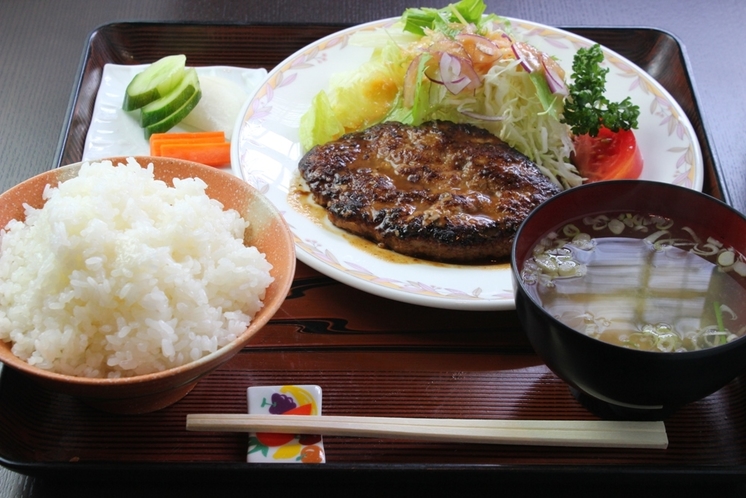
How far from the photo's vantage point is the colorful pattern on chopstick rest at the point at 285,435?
5.57ft

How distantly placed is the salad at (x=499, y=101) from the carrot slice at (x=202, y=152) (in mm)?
330

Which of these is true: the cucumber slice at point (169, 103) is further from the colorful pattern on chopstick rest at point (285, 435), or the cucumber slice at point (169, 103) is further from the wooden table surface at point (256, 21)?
the colorful pattern on chopstick rest at point (285, 435)

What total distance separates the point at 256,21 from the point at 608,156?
183cm

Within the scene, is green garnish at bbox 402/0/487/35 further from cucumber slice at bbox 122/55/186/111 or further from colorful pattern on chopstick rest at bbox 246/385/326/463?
colorful pattern on chopstick rest at bbox 246/385/326/463

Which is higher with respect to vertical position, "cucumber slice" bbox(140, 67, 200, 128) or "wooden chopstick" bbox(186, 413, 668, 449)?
"cucumber slice" bbox(140, 67, 200, 128)

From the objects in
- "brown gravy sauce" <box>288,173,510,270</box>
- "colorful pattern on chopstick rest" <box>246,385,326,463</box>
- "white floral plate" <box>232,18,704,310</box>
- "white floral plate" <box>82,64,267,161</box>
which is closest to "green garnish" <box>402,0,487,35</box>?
"white floral plate" <box>232,18,704,310</box>

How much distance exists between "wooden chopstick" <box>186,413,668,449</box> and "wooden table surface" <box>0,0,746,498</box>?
1224 millimetres

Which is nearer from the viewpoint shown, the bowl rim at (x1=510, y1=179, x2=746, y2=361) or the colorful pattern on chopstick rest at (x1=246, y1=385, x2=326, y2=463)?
the bowl rim at (x1=510, y1=179, x2=746, y2=361)

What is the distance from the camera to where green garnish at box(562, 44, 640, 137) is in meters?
2.72

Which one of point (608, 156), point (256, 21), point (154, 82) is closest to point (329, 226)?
point (154, 82)

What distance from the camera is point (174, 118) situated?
2.85 m

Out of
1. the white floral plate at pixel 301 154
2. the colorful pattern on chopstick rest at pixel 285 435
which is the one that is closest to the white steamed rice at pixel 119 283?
the colorful pattern on chopstick rest at pixel 285 435

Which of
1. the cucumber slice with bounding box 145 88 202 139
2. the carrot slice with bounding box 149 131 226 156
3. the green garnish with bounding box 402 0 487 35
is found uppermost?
the green garnish with bounding box 402 0 487 35

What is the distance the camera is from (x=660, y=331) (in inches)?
66.1
